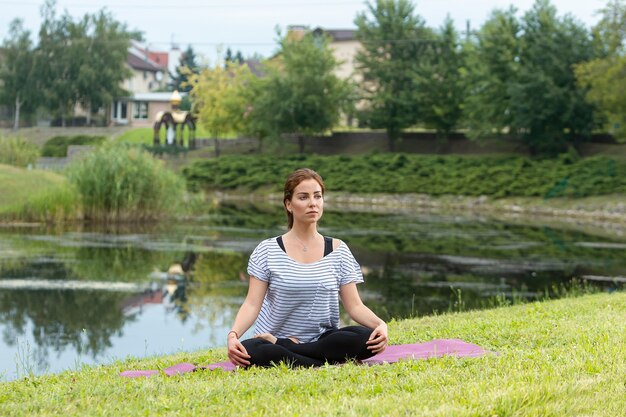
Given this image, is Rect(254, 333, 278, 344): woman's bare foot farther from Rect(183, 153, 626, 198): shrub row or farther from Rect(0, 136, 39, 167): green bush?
Rect(183, 153, 626, 198): shrub row

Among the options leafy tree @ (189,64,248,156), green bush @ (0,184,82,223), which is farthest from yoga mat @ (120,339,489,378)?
leafy tree @ (189,64,248,156)

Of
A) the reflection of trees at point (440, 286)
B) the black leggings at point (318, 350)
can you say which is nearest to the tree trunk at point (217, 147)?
the reflection of trees at point (440, 286)

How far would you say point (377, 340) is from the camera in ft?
25.5

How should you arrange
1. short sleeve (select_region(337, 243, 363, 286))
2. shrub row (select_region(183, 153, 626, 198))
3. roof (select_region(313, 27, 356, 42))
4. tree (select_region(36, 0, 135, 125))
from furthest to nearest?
roof (select_region(313, 27, 356, 42))
tree (select_region(36, 0, 135, 125))
shrub row (select_region(183, 153, 626, 198))
short sleeve (select_region(337, 243, 363, 286))

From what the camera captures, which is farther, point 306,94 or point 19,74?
point 19,74

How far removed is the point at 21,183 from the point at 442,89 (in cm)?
3053

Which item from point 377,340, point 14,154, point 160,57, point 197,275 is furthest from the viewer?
point 160,57

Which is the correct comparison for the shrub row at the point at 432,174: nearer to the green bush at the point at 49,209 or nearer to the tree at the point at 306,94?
the tree at the point at 306,94

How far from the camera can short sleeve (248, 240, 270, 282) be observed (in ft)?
26.2

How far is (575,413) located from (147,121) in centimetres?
8697

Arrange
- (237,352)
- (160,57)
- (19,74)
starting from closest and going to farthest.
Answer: (237,352)
(19,74)
(160,57)

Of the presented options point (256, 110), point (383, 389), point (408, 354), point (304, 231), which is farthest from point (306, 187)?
point (256, 110)

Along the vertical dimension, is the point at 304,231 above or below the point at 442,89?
below

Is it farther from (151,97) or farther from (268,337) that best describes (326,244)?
(151,97)
